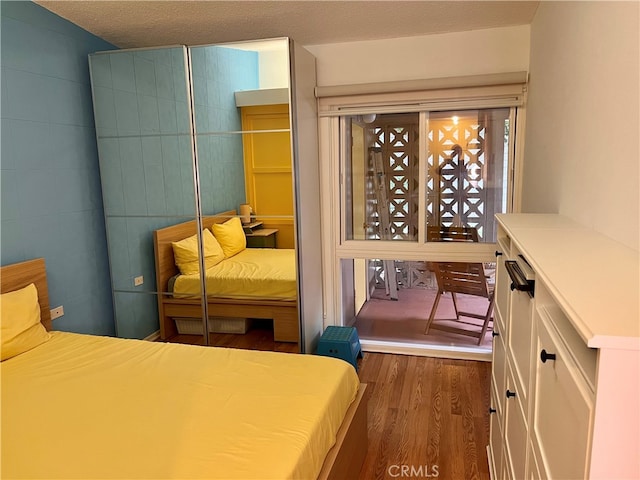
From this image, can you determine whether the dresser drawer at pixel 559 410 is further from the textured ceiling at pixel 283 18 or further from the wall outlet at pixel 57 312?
the wall outlet at pixel 57 312

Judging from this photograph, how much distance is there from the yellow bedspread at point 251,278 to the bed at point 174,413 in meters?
→ 0.83

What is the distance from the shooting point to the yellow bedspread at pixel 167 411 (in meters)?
1.51

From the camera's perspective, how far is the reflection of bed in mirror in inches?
127

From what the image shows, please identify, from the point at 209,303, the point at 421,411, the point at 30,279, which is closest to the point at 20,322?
the point at 30,279

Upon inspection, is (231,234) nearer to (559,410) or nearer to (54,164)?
(54,164)

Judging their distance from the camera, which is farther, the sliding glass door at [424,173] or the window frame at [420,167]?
the sliding glass door at [424,173]

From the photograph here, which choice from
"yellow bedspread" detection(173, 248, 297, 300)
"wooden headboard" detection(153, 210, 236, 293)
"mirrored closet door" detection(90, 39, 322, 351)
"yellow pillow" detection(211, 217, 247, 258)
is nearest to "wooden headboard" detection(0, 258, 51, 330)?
"mirrored closet door" detection(90, 39, 322, 351)

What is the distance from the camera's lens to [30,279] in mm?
2680

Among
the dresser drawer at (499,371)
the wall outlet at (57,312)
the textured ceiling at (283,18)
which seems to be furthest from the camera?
the wall outlet at (57,312)

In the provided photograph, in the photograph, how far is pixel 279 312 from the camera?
3.23 metres

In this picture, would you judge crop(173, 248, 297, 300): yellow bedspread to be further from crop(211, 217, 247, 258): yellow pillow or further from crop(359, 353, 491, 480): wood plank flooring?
crop(359, 353, 491, 480): wood plank flooring

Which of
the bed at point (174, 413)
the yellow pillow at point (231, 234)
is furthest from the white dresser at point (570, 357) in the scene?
the yellow pillow at point (231, 234)

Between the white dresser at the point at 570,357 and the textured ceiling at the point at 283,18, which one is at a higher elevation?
the textured ceiling at the point at 283,18

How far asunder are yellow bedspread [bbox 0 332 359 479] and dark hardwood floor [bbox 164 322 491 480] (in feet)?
1.56
